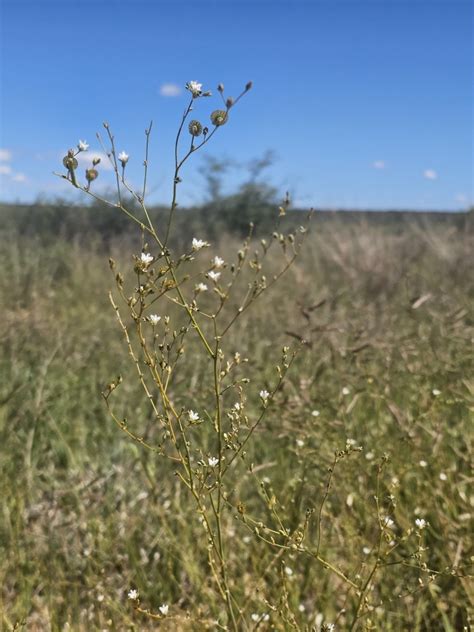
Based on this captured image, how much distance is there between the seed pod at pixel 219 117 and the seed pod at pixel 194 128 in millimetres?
33

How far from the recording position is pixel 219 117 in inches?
52.8

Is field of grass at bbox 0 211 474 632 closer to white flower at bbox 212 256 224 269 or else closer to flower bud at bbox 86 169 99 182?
white flower at bbox 212 256 224 269

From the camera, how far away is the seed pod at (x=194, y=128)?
1362mm

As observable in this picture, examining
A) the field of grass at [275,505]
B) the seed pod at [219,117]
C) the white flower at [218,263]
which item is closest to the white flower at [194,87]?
the seed pod at [219,117]

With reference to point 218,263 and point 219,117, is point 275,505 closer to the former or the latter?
point 218,263

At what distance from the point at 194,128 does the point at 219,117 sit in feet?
0.19

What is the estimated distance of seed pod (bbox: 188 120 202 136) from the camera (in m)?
1.36

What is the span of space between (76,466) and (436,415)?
1439 millimetres

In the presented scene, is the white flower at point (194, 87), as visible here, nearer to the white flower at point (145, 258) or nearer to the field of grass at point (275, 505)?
the white flower at point (145, 258)

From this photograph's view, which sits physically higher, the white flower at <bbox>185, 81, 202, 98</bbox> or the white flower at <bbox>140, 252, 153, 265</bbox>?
the white flower at <bbox>185, 81, 202, 98</bbox>

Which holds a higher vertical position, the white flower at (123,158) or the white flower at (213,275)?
the white flower at (123,158)

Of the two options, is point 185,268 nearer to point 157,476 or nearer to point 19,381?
point 19,381

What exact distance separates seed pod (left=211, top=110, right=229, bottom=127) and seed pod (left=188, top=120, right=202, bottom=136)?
3 centimetres

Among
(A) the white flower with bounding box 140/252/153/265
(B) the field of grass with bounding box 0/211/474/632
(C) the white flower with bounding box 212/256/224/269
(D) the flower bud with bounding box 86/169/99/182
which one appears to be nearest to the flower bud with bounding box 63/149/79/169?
(D) the flower bud with bounding box 86/169/99/182
